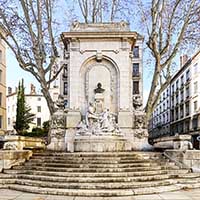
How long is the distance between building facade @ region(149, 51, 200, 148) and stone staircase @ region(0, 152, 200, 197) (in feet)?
114

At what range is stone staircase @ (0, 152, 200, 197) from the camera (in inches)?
401

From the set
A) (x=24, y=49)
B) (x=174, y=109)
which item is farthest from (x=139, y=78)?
(x=24, y=49)

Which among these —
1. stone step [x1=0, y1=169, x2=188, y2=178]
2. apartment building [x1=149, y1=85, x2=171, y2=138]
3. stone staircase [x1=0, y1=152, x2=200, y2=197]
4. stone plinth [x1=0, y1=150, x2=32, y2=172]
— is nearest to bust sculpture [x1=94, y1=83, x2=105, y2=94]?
stone staircase [x1=0, y1=152, x2=200, y2=197]

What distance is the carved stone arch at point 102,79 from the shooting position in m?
17.9

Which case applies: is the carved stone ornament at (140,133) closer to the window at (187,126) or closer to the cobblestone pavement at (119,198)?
the cobblestone pavement at (119,198)

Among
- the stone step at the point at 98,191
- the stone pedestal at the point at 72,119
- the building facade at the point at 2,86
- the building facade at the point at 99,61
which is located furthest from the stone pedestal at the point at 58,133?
the building facade at the point at 2,86

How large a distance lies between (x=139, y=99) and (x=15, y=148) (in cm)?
685

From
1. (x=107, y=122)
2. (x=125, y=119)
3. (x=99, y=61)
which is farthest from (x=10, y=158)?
(x=99, y=61)

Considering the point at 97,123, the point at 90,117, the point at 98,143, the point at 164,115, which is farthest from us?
the point at 164,115

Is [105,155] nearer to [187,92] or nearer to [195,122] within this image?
[195,122]

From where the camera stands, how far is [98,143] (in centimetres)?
1573

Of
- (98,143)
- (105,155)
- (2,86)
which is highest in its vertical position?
(2,86)

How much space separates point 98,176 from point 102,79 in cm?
770

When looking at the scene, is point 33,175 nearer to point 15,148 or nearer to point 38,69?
point 15,148
